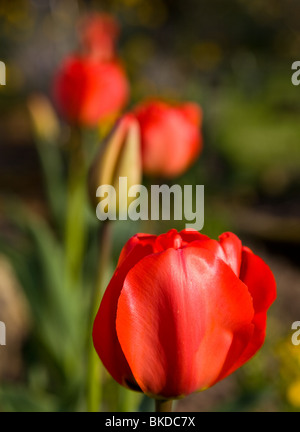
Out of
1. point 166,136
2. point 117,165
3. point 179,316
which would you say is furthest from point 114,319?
point 166,136

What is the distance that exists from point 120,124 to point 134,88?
6.28 feet

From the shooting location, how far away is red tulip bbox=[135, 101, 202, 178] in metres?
0.67

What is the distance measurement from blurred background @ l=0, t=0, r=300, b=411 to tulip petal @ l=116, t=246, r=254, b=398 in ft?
0.76

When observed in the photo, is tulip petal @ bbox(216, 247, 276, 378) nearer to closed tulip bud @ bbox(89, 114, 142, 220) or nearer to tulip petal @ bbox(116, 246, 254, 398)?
tulip petal @ bbox(116, 246, 254, 398)

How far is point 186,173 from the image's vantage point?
1.35 metres

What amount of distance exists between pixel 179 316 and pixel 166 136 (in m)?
0.38

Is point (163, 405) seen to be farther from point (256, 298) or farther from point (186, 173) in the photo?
point (186, 173)

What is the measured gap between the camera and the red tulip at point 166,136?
2.20 feet

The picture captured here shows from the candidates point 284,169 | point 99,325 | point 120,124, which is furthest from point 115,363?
point 284,169

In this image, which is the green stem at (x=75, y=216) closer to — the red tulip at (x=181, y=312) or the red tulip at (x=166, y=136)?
the red tulip at (x=166, y=136)

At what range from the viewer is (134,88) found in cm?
236

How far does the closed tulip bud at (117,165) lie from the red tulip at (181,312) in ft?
0.51

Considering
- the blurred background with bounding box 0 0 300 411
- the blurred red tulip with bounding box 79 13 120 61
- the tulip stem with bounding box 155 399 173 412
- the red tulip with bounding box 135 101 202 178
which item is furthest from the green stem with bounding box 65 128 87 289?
the tulip stem with bounding box 155 399 173 412

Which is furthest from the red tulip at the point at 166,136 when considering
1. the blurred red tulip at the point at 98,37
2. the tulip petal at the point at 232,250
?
the blurred red tulip at the point at 98,37
